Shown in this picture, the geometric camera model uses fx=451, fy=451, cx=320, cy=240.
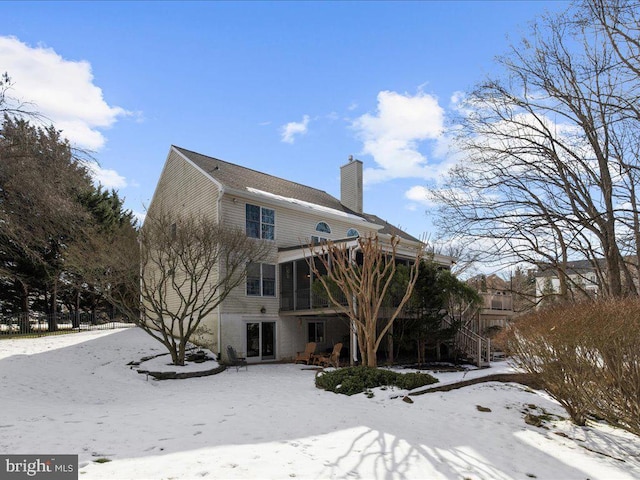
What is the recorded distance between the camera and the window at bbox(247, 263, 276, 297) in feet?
56.8

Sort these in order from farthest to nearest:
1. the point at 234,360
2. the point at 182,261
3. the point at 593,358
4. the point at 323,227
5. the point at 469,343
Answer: the point at 323,227 → the point at 469,343 → the point at 234,360 → the point at 182,261 → the point at 593,358

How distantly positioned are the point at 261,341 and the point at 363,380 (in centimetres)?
772

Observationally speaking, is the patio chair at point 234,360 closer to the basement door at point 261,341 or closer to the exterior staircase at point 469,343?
the basement door at point 261,341

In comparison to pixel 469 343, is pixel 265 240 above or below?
above

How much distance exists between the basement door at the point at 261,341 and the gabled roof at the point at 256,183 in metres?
5.25

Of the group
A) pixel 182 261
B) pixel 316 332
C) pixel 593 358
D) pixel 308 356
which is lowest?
pixel 308 356

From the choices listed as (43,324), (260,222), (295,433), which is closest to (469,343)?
(260,222)

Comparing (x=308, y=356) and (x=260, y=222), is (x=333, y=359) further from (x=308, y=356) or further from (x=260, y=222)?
(x=260, y=222)

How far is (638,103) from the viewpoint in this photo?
9.02 meters

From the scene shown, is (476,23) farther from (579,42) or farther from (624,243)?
(624,243)

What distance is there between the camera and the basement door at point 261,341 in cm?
1708

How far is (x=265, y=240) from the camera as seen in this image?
17.8 m

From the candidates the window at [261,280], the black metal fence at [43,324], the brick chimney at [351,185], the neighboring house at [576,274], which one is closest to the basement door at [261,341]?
the window at [261,280]

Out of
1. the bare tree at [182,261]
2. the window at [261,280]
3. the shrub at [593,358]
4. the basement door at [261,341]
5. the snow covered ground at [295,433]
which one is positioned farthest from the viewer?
the window at [261,280]
